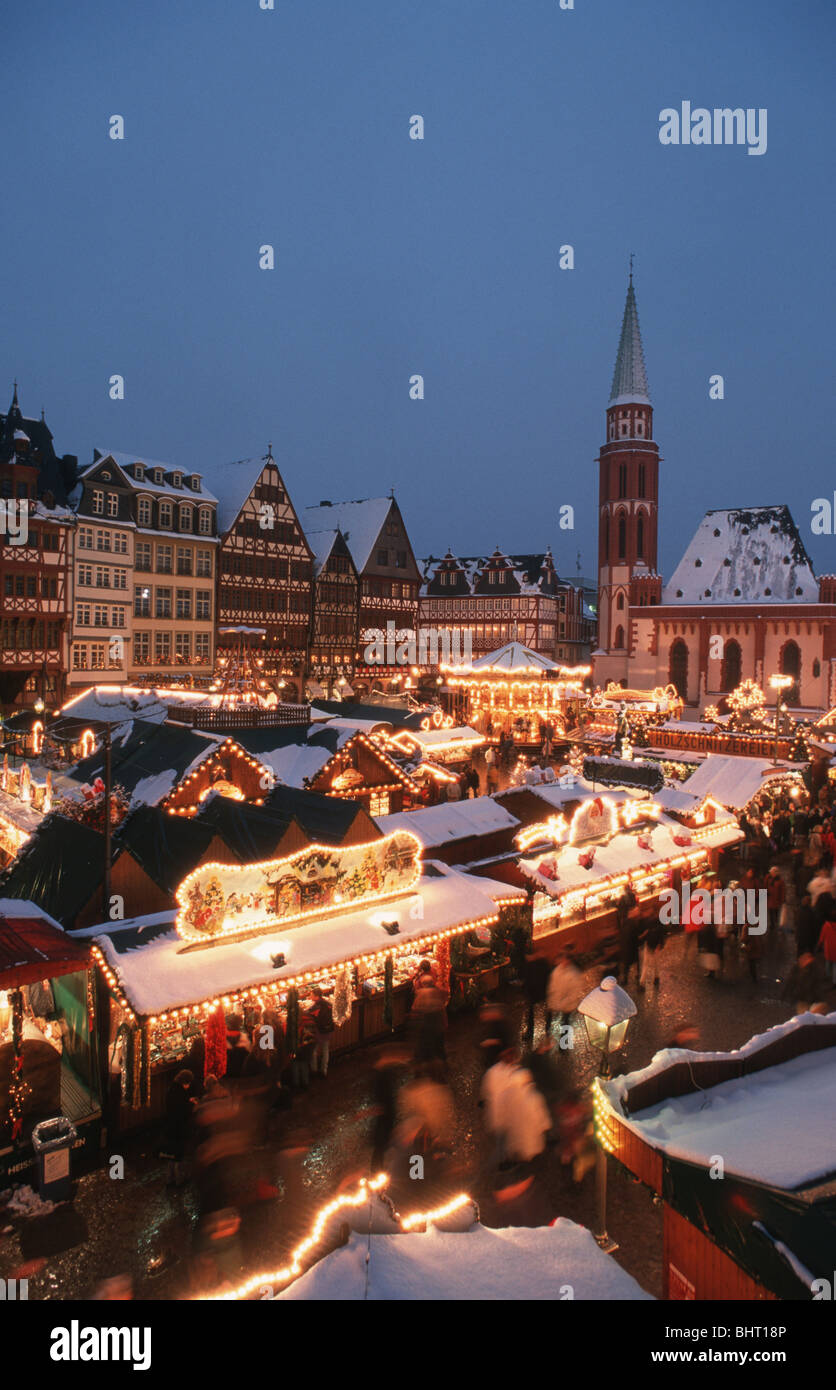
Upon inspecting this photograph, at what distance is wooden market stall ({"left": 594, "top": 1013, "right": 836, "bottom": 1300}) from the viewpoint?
378 cm

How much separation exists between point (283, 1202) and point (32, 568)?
3170 cm

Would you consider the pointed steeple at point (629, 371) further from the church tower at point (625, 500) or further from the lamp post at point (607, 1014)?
the lamp post at point (607, 1014)

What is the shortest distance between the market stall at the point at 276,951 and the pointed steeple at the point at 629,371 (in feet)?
185

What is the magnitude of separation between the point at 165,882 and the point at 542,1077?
512 cm

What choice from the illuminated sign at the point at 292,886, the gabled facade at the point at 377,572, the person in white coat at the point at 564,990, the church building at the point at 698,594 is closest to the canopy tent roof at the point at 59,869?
the illuminated sign at the point at 292,886

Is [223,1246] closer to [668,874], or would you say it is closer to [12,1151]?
[12,1151]

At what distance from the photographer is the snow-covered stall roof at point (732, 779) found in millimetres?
18141

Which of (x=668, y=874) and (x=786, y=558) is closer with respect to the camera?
(x=668, y=874)

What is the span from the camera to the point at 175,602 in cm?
4053

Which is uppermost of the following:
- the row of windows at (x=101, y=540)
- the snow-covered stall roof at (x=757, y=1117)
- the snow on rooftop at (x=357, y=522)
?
the snow on rooftop at (x=357, y=522)

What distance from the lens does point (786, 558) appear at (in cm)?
5153

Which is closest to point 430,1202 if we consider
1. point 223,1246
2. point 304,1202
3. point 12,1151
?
point 304,1202

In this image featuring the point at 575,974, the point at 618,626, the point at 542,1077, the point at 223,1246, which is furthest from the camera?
the point at 618,626

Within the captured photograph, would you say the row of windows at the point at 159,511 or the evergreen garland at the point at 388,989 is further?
the row of windows at the point at 159,511
